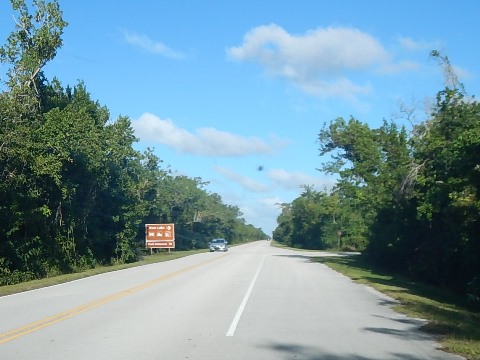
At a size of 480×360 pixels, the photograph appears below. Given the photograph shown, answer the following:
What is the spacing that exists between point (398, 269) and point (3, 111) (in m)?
27.8

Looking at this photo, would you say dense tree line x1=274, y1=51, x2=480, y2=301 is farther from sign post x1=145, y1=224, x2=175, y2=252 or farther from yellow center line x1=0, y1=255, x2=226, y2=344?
sign post x1=145, y1=224, x2=175, y2=252

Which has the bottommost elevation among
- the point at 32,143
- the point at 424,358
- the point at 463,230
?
the point at 424,358

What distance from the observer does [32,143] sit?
3092 cm

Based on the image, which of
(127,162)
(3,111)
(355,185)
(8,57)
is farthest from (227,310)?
(127,162)

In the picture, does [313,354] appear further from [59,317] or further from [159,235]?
[159,235]

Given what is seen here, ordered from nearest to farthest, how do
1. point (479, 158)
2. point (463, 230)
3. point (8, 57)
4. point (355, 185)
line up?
point (479, 158), point (463, 230), point (8, 57), point (355, 185)

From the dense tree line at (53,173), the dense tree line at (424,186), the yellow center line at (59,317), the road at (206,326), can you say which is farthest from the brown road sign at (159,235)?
the yellow center line at (59,317)

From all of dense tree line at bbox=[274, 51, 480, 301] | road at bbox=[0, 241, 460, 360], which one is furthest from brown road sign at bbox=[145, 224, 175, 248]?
road at bbox=[0, 241, 460, 360]

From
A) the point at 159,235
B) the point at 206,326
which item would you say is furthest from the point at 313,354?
the point at 159,235

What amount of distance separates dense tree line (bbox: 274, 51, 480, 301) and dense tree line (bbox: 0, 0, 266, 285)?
18.3 metres

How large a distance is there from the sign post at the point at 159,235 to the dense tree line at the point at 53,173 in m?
12.1

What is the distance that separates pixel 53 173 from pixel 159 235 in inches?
1451

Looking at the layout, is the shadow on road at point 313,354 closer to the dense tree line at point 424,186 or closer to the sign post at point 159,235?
the dense tree line at point 424,186

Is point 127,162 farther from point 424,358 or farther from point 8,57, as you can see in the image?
point 424,358
